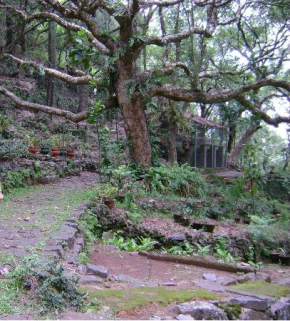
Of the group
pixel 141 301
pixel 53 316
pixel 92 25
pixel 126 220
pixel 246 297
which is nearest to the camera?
pixel 53 316

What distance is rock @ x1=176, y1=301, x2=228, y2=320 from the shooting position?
4.12 meters

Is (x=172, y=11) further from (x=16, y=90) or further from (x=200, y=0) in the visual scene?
(x=16, y=90)

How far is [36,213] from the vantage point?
7.93 m

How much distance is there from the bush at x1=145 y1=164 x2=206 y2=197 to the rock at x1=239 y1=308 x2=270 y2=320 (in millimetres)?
7589

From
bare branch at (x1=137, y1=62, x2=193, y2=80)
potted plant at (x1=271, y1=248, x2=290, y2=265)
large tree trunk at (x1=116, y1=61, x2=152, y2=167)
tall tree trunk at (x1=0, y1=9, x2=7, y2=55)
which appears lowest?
potted plant at (x1=271, y1=248, x2=290, y2=265)

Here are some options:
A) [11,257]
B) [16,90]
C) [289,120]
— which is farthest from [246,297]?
[16,90]

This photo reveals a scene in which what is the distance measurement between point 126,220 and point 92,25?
6383 millimetres

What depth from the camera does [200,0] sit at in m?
13.6

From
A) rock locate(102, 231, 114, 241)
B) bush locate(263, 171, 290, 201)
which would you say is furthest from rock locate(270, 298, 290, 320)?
bush locate(263, 171, 290, 201)

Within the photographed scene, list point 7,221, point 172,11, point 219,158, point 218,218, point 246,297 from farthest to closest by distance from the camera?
point 219,158, point 172,11, point 218,218, point 7,221, point 246,297

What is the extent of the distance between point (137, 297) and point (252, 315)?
1.17 metres

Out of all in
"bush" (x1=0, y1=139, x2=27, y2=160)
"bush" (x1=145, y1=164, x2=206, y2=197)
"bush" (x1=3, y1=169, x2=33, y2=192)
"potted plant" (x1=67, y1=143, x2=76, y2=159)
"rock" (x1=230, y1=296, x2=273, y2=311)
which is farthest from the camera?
"potted plant" (x1=67, y1=143, x2=76, y2=159)

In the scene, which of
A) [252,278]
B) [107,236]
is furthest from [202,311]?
[107,236]

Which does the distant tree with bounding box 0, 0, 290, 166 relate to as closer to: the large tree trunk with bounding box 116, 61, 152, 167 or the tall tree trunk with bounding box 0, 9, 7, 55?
the large tree trunk with bounding box 116, 61, 152, 167
